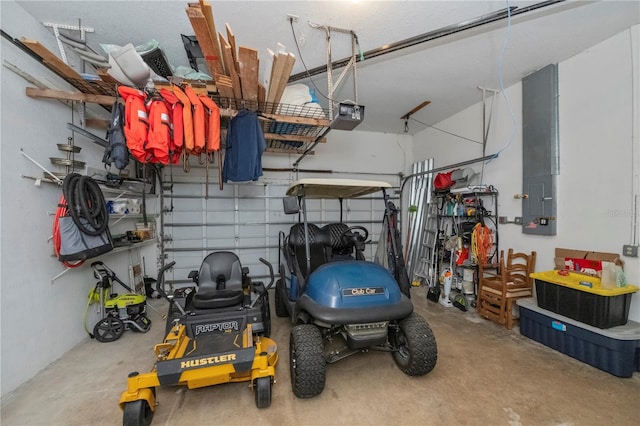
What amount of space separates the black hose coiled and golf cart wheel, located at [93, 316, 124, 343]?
114 centimetres

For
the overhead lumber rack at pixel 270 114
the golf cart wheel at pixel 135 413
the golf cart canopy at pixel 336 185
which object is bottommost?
the golf cart wheel at pixel 135 413

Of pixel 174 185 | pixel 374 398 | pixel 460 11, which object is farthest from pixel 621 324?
pixel 174 185

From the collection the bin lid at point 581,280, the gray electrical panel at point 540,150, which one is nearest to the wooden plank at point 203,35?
the gray electrical panel at point 540,150

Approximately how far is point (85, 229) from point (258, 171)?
6.12ft

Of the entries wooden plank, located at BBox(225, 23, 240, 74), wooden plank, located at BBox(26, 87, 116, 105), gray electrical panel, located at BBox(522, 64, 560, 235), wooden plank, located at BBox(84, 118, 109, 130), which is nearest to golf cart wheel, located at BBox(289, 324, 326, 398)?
wooden plank, located at BBox(225, 23, 240, 74)

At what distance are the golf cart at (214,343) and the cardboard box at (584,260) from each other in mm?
3494

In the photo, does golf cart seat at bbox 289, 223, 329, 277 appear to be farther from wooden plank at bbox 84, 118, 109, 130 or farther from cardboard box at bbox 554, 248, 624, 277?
cardboard box at bbox 554, 248, 624, 277

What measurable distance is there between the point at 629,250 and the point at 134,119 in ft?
16.6

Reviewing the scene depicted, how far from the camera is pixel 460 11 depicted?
2.38 meters

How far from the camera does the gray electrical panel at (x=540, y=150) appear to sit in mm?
3209

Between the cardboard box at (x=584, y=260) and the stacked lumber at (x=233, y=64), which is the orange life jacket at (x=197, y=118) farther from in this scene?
the cardboard box at (x=584, y=260)

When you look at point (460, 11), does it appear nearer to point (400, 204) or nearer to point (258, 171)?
point (258, 171)

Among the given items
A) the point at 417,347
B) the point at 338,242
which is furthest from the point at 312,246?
the point at 417,347

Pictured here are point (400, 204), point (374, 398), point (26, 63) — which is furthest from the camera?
point (400, 204)
